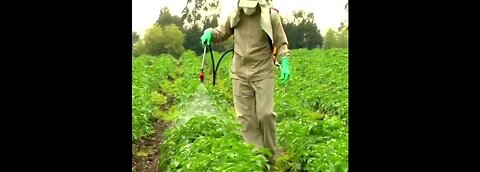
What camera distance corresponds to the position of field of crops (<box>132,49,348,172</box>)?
4.78 metres

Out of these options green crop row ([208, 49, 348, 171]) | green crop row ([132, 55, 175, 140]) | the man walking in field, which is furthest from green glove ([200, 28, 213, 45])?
green crop row ([208, 49, 348, 171])

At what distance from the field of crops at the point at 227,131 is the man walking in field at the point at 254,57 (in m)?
0.21

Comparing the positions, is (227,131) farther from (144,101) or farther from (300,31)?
(144,101)

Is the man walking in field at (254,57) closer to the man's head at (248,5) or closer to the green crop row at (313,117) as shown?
the man's head at (248,5)

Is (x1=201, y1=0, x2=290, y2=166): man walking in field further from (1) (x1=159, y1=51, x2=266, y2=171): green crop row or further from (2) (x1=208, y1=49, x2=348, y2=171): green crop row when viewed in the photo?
(2) (x1=208, y1=49, x2=348, y2=171): green crop row

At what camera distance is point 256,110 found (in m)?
6.13

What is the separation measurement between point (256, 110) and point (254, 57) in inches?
18.5

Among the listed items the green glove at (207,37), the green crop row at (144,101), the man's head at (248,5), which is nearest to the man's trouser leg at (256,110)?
the green glove at (207,37)

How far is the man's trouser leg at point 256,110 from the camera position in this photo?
6.05 meters

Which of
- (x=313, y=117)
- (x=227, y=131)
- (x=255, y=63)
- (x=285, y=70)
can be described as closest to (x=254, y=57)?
(x=255, y=63)

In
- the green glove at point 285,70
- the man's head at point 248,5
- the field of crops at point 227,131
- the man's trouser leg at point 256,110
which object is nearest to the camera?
the field of crops at point 227,131

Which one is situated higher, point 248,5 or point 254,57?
point 248,5
